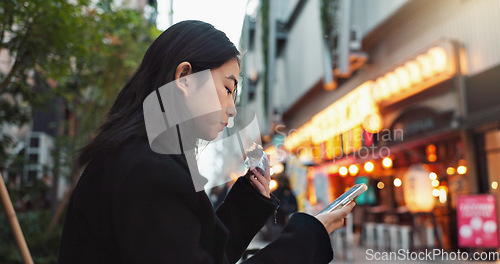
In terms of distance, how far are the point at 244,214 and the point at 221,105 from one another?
1.28 feet

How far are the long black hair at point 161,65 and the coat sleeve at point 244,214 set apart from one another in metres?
0.39

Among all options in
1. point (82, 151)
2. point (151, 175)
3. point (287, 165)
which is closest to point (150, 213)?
point (151, 175)

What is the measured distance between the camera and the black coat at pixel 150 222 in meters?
0.82

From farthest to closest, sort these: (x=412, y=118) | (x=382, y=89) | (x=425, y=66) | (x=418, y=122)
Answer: (x=382, y=89) < (x=412, y=118) < (x=418, y=122) < (x=425, y=66)

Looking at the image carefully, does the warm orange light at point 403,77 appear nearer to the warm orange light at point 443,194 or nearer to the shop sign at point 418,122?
the shop sign at point 418,122

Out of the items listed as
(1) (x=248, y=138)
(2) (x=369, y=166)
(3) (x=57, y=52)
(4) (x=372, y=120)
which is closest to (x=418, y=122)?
(4) (x=372, y=120)

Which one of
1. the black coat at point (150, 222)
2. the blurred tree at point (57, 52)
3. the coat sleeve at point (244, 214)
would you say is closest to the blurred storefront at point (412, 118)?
the blurred tree at point (57, 52)

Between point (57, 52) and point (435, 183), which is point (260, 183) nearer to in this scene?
point (57, 52)

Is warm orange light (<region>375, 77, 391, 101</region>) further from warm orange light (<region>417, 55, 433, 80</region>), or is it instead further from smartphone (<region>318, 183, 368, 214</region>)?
smartphone (<region>318, 183, 368, 214</region>)

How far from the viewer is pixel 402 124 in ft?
31.1

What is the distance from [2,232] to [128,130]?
713 centimetres

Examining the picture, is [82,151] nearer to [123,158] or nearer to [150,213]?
[123,158]

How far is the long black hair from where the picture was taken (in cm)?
96

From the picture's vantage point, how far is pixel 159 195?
0.84 meters
